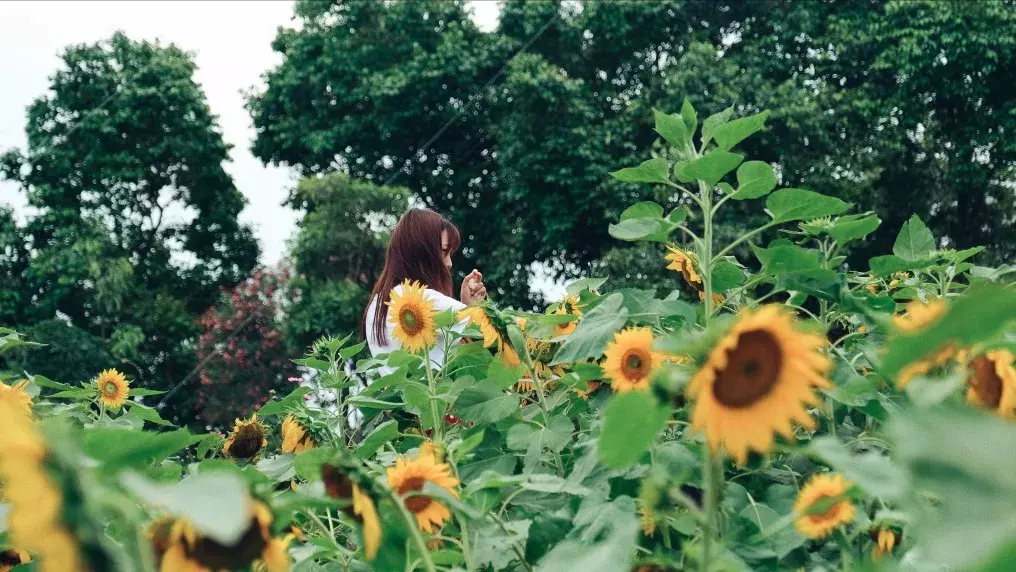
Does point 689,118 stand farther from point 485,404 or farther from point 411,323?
point 411,323

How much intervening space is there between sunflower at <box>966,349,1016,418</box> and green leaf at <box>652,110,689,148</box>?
0.33 metres

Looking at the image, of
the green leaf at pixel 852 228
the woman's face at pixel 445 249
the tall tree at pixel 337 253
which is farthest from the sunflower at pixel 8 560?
the tall tree at pixel 337 253

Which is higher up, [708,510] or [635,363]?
[635,363]

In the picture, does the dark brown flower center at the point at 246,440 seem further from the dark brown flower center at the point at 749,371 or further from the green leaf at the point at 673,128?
the dark brown flower center at the point at 749,371

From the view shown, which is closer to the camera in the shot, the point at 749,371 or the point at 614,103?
the point at 749,371

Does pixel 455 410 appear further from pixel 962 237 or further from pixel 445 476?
pixel 962 237

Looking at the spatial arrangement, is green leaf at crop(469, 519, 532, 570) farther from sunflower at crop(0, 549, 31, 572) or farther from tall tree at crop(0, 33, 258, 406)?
tall tree at crop(0, 33, 258, 406)

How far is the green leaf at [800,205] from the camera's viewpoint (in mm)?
725

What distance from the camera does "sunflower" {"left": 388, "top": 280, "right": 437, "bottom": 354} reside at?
105 centimetres

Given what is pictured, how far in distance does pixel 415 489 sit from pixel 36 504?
258 millimetres

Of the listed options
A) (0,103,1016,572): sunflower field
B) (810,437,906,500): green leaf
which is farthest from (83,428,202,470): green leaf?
(810,437,906,500): green leaf

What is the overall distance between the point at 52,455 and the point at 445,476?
0.28 meters

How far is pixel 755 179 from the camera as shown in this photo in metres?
0.73

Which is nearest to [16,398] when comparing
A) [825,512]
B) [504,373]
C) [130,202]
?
[504,373]
